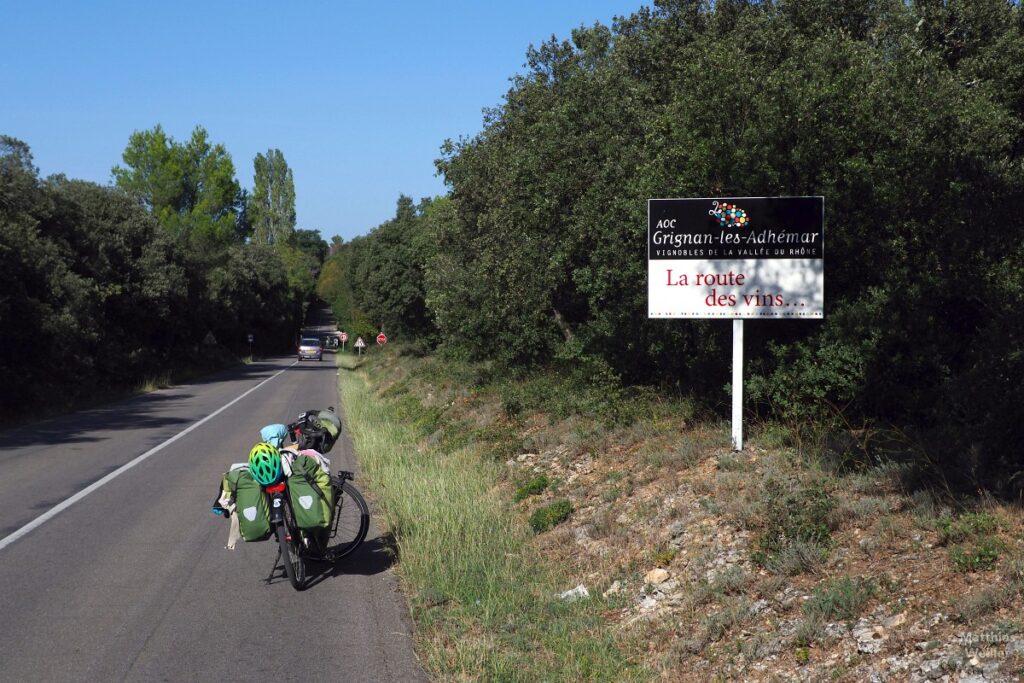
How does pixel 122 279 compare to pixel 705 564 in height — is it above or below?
above

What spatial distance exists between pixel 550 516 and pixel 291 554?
295 centimetres

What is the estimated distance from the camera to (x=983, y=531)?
596 centimetres

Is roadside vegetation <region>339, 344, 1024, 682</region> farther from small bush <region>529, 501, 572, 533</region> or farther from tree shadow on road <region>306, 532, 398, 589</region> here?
tree shadow on road <region>306, 532, 398, 589</region>

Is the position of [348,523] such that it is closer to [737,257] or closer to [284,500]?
[284,500]

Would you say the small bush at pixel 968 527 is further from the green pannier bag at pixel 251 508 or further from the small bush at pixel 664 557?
the green pannier bag at pixel 251 508

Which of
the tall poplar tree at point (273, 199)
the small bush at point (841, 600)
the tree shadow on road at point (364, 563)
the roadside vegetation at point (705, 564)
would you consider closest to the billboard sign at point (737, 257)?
the roadside vegetation at point (705, 564)

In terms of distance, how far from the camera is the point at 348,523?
10844 millimetres

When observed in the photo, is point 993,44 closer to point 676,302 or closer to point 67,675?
point 676,302

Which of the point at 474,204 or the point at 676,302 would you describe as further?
the point at 474,204

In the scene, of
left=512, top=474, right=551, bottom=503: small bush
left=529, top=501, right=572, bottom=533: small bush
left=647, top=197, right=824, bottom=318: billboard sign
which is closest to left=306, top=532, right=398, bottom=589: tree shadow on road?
left=529, top=501, right=572, bottom=533: small bush

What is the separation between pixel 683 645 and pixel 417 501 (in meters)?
4.81

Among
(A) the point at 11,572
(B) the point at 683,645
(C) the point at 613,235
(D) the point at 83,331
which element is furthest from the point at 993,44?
(D) the point at 83,331

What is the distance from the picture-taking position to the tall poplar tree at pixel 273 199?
426ft

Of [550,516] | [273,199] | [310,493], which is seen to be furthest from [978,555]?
[273,199]
